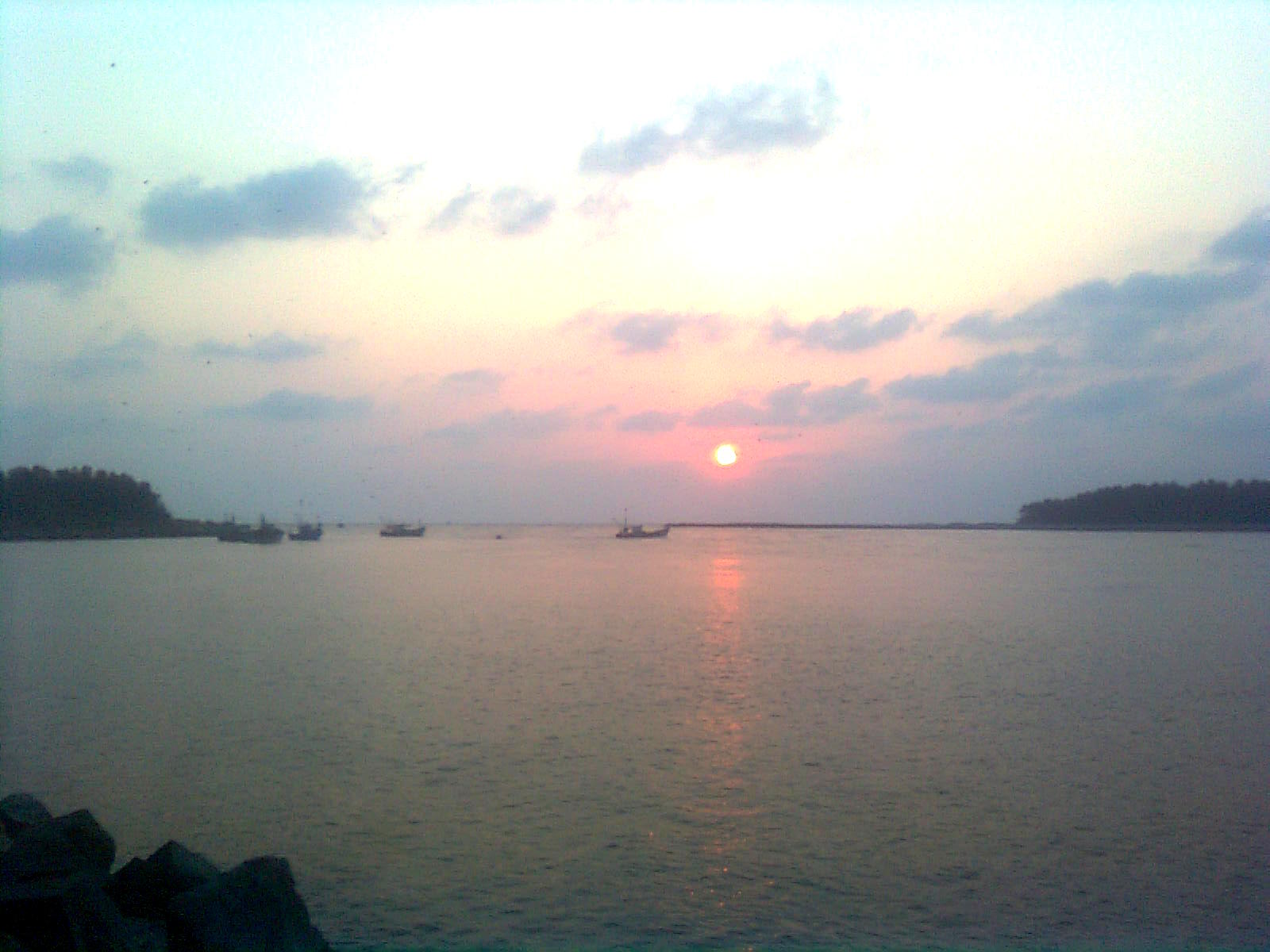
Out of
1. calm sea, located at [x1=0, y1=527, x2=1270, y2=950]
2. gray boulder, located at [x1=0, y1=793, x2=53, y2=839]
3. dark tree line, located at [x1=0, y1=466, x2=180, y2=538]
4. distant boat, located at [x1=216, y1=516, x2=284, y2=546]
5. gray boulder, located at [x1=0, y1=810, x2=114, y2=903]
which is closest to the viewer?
gray boulder, located at [x1=0, y1=810, x2=114, y2=903]

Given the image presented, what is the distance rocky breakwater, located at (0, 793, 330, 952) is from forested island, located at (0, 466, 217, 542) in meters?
70.8

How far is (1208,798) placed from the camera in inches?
499

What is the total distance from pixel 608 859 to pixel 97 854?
186 inches

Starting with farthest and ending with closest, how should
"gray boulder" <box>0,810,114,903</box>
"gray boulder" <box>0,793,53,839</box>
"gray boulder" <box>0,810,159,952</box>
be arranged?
"gray boulder" <box>0,793,53,839</box> → "gray boulder" <box>0,810,114,903</box> → "gray boulder" <box>0,810,159,952</box>

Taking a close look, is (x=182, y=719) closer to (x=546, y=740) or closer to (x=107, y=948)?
(x=546, y=740)

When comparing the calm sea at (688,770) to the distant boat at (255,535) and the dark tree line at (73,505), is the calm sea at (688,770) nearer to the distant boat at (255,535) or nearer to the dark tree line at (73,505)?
the dark tree line at (73,505)

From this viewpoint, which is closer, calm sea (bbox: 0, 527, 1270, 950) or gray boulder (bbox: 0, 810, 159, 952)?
gray boulder (bbox: 0, 810, 159, 952)

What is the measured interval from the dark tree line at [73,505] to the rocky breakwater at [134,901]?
69.1 m

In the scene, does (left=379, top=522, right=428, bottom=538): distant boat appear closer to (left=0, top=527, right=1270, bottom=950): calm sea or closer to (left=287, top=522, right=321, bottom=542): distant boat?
(left=287, top=522, right=321, bottom=542): distant boat

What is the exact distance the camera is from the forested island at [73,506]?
7725cm

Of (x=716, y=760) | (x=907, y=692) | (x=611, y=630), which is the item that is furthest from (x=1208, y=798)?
(x=611, y=630)

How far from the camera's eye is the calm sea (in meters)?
9.33

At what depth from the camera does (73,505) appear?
87625 mm

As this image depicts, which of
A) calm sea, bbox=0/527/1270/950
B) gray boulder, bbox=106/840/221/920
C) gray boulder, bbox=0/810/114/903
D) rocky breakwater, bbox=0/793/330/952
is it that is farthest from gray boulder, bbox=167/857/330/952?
calm sea, bbox=0/527/1270/950
